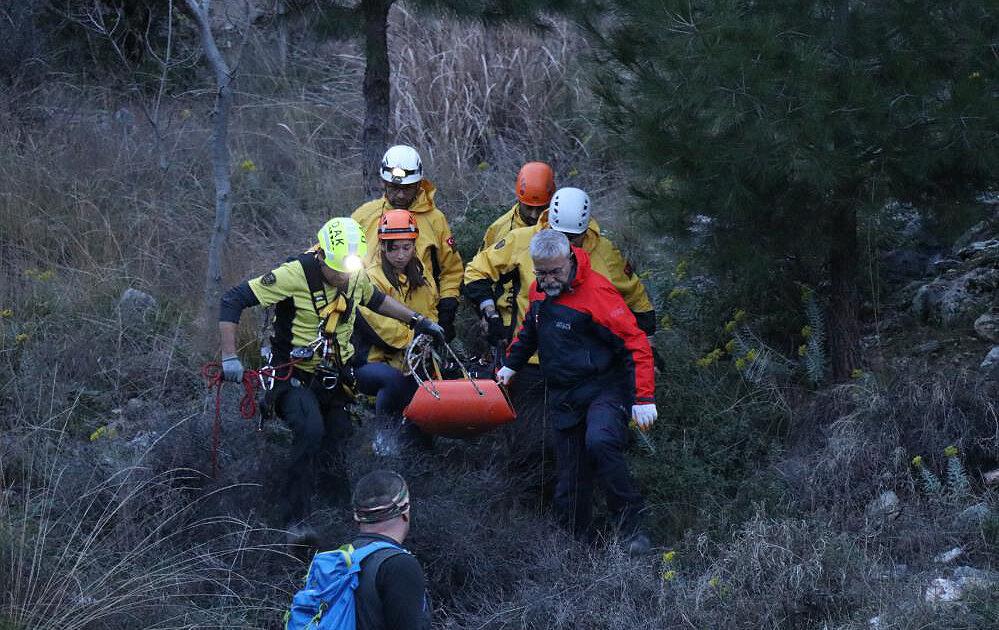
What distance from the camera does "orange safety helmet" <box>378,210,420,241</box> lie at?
6.69 m

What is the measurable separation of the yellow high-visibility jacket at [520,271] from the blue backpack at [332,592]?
3237 mm

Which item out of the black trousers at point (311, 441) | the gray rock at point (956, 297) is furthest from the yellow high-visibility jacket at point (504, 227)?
the gray rock at point (956, 297)

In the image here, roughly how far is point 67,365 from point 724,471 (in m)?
4.42

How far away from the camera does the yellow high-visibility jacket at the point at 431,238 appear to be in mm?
7258

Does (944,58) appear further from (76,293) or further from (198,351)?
(76,293)

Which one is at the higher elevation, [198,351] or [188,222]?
[188,222]

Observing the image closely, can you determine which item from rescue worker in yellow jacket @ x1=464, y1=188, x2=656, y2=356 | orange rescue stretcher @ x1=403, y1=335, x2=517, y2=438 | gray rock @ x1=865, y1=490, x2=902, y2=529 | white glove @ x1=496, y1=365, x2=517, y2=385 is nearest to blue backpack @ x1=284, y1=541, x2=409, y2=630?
orange rescue stretcher @ x1=403, y1=335, x2=517, y2=438

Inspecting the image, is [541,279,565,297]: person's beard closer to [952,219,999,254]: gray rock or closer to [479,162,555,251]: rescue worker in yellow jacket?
[479,162,555,251]: rescue worker in yellow jacket

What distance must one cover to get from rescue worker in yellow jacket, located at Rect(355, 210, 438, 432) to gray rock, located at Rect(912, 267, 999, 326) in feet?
10.4

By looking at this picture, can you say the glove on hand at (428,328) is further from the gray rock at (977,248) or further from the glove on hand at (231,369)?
the gray rock at (977,248)

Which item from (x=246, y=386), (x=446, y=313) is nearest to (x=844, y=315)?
(x=446, y=313)

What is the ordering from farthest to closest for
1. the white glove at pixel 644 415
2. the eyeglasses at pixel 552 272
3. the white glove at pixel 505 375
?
the white glove at pixel 505 375, the eyeglasses at pixel 552 272, the white glove at pixel 644 415

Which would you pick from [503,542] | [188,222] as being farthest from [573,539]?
[188,222]

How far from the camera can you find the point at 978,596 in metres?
4.70
